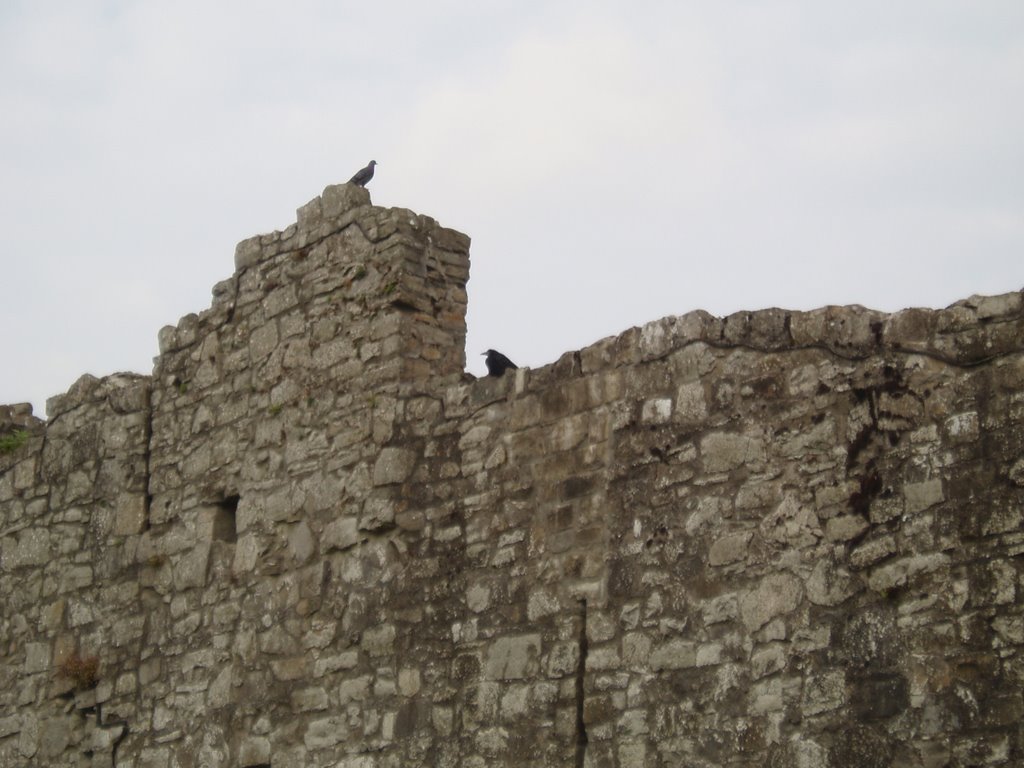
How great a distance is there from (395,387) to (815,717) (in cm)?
313

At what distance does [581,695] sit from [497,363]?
72.0 inches

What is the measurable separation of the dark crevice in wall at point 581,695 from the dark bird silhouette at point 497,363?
1395mm

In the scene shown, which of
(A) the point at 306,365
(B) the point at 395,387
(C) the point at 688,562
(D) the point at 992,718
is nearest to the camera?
(D) the point at 992,718

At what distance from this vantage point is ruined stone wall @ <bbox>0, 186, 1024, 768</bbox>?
6.85 meters

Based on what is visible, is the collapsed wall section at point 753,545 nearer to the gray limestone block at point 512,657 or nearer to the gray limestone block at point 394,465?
the gray limestone block at point 512,657

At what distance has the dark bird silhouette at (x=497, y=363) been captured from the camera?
890 cm

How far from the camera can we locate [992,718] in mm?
6445

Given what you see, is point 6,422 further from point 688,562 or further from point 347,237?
point 688,562

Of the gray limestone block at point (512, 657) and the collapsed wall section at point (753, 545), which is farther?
the gray limestone block at point (512, 657)

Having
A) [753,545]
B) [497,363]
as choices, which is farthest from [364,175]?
[753,545]

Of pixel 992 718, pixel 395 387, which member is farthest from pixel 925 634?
pixel 395 387

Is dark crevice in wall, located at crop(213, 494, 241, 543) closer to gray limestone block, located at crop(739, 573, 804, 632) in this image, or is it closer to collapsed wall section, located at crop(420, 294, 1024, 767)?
collapsed wall section, located at crop(420, 294, 1024, 767)

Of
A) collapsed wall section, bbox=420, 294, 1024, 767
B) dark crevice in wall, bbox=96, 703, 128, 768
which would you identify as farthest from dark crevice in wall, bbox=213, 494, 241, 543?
collapsed wall section, bbox=420, 294, 1024, 767

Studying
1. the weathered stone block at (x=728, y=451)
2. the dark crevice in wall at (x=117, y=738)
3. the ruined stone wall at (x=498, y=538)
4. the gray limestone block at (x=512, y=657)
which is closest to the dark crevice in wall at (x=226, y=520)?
the ruined stone wall at (x=498, y=538)
